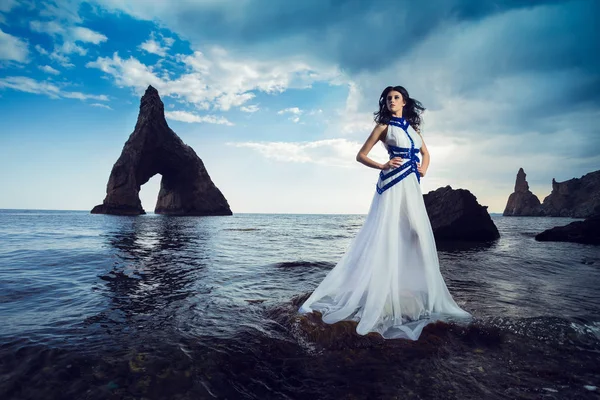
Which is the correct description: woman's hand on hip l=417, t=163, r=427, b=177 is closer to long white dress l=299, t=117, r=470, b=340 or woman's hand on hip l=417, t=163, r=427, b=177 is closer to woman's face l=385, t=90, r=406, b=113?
long white dress l=299, t=117, r=470, b=340

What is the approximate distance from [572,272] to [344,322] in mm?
7629

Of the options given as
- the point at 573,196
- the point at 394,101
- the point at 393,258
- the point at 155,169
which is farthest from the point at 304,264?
the point at 573,196

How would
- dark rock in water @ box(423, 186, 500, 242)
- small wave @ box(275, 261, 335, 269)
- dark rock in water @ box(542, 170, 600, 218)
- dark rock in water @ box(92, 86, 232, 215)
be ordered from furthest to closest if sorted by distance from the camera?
dark rock in water @ box(542, 170, 600, 218)
dark rock in water @ box(92, 86, 232, 215)
dark rock in water @ box(423, 186, 500, 242)
small wave @ box(275, 261, 335, 269)

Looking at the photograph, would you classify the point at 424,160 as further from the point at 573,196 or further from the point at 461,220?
the point at 573,196

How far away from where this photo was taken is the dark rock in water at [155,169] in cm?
5916

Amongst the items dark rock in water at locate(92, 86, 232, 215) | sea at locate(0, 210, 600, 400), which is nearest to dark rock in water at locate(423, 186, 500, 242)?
sea at locate(0, 210, 600, 400)

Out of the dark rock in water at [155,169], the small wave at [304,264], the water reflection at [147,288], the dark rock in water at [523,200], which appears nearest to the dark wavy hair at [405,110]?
the water reflection at [147,288]

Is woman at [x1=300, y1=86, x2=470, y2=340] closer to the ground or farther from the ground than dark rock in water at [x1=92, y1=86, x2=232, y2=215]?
closer to the ground

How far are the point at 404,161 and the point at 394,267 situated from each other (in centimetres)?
127

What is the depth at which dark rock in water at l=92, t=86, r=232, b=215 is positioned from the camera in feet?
194

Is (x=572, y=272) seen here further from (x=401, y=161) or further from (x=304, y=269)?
(x=401, y=161)

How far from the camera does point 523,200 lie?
12338 cm

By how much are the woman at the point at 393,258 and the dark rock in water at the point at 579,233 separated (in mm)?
17613

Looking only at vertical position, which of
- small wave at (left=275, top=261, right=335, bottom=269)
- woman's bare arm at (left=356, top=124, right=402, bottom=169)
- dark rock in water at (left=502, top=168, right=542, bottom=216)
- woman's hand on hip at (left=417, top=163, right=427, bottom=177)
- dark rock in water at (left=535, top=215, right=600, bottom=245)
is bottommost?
small wave at (left=275, top=261, right=335, bottom=269)
